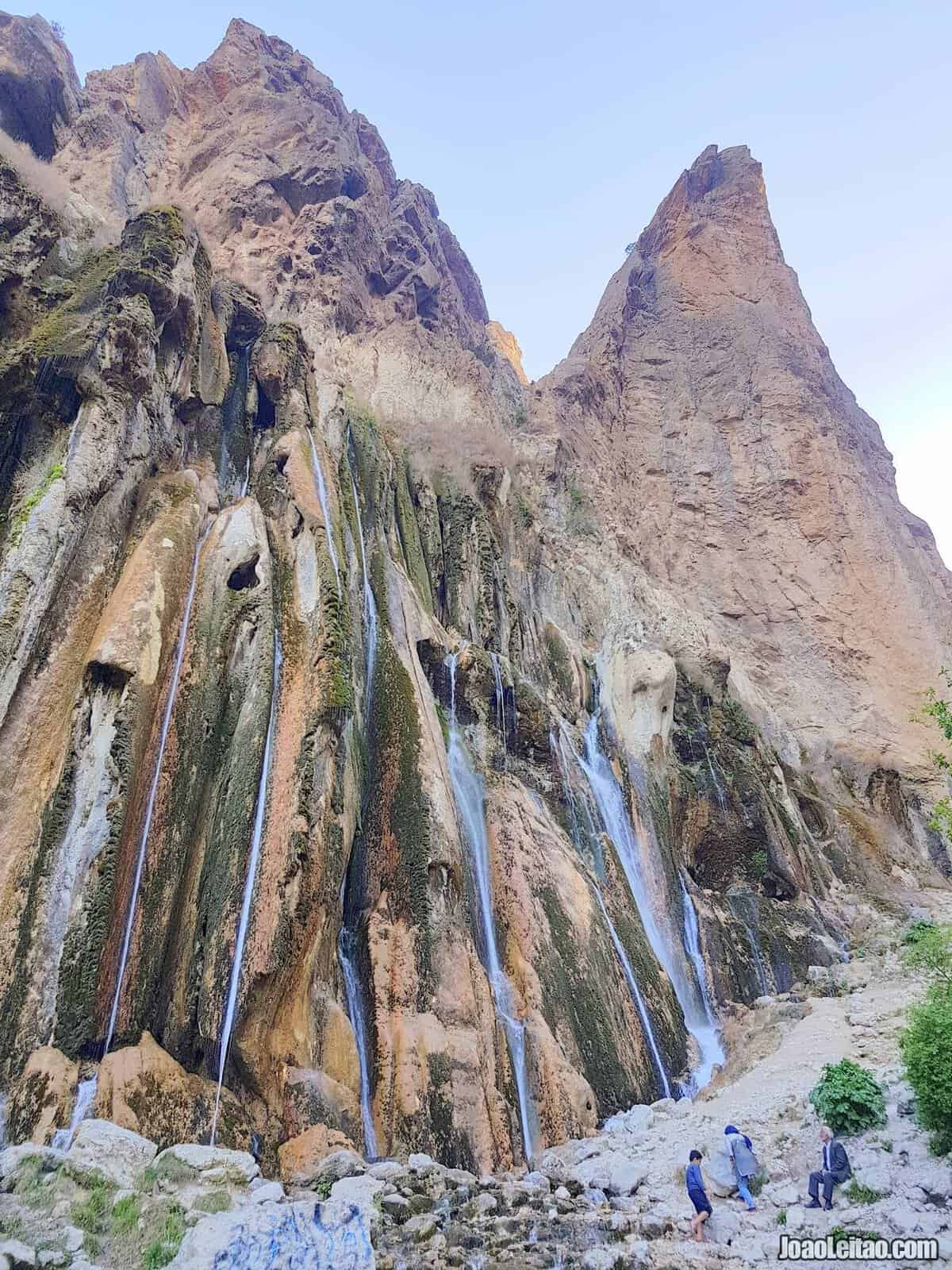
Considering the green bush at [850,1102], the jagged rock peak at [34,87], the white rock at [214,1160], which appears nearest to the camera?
the white rock at [214,1160]

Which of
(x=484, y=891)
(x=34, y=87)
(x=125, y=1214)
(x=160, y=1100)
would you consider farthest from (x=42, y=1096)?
(x=34, y=87)

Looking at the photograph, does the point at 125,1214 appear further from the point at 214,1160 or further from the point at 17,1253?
the point at 214,1160

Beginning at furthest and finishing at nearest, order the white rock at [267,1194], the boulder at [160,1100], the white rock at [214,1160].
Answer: the boulder at [160,1100] → the white rock at [214,1160] → the white rock at [267,1194]

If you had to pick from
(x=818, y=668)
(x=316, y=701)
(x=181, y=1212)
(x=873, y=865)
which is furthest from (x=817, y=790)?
(x=181, y=1212)

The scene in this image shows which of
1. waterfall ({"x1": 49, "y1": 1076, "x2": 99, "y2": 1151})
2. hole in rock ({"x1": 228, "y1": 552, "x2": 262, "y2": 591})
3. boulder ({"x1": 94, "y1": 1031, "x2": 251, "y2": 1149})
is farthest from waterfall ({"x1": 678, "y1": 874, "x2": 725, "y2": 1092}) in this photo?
hole in rock ({"x1": 228, "y1": 552, "x2": 262, "y2": 591})

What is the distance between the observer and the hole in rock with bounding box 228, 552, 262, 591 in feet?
54.4

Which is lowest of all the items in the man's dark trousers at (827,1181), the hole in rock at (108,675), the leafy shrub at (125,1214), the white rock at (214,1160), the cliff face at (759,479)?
the man's dark trousers at (827,1181)

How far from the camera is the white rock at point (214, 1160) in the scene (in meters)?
8.67

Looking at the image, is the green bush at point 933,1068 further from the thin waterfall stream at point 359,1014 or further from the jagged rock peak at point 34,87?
the jagged rock peak at point 34,87

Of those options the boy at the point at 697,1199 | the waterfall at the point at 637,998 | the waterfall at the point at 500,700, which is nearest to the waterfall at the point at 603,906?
the waterfall at the point at 637,998

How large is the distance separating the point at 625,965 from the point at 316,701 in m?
8.79

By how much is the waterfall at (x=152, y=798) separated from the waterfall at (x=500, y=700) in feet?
27.3

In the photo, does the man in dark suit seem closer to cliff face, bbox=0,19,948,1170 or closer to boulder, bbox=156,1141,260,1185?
cliff face, bbox=0,19,948,1170

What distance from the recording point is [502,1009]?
45.7ft
